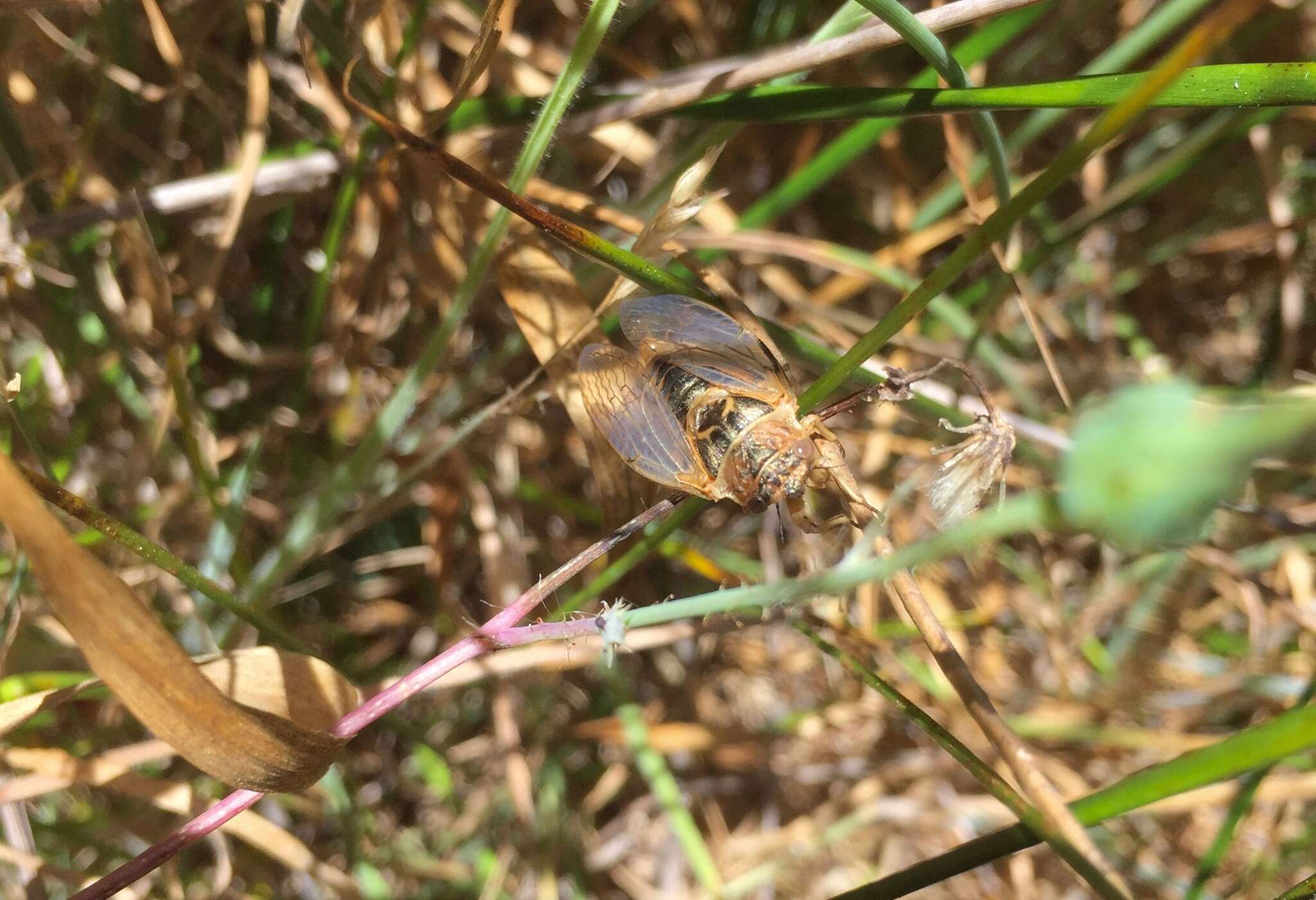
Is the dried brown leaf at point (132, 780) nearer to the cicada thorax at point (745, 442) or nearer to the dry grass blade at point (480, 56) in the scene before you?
the cicada thorax at point (745, 442)

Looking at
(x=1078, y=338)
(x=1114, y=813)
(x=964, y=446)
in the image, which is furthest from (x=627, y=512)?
(x=1078, y=338)

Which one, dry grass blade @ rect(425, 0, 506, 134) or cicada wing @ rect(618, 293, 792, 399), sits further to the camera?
cicada wing @ rect(618, 293, 792, 399)

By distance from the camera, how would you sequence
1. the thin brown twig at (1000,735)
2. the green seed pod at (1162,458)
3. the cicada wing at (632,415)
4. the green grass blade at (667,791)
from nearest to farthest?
the green seed pod at (1162,458) → the thin brown twig at (1000,735) → the cicada wing at (632,415) → the green grass blade at (667,791)

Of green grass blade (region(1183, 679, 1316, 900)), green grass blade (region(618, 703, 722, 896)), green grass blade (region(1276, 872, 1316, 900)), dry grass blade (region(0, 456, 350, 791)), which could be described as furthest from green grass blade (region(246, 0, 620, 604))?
green grass blade (region(1183, 679, 1316, 900))

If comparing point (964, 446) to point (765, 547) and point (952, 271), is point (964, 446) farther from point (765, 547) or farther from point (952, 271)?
point (765, 547)

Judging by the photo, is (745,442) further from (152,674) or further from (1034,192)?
(152,674)

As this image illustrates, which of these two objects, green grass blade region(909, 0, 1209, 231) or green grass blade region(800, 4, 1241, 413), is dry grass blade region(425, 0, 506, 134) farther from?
green grass blade region(909, 0, 1209, 231)

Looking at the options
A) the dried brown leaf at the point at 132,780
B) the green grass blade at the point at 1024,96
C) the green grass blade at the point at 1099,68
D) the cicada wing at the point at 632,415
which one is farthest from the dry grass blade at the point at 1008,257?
the dried brown leaf at the point at 132,780
